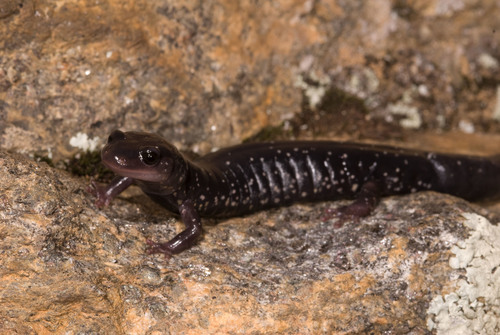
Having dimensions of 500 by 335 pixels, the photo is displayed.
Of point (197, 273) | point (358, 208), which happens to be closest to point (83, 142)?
point (197, 273)

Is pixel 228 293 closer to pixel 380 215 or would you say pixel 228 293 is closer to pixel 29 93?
pixel 380 215

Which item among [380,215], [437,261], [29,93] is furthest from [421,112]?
[29,93]

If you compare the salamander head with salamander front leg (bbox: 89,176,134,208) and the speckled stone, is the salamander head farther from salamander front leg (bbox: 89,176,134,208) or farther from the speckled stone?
the speckled stone

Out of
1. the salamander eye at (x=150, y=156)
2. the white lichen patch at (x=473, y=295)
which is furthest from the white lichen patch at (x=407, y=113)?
the salamander eye at (x=150, y=156)

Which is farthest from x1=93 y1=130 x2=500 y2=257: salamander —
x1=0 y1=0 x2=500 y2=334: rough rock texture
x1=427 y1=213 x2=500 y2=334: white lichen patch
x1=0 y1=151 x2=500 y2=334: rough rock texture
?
x1=427 y1=213 x2=500 y2=334: white lichen patch

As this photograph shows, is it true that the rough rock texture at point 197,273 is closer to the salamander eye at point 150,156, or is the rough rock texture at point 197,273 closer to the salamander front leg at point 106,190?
the salamander front leg at point 106,190

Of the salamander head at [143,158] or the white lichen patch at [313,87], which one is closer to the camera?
the salamander head at [143,158]
